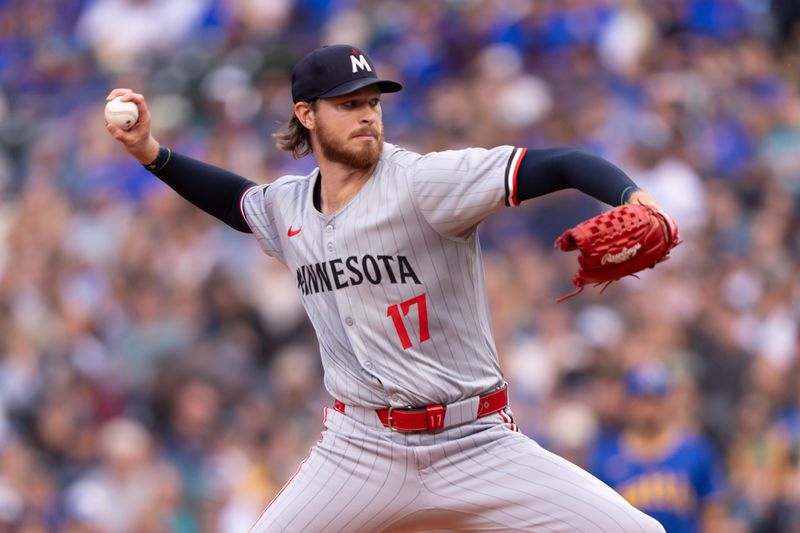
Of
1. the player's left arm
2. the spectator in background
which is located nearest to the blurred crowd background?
the spectator in background

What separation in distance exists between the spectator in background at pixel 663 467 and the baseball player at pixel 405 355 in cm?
→ 244

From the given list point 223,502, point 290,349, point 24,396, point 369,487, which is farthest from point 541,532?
point 24,396

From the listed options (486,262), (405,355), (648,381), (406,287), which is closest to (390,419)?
(405,355)

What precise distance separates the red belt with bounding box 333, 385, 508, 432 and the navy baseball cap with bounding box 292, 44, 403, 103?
977 millimetres

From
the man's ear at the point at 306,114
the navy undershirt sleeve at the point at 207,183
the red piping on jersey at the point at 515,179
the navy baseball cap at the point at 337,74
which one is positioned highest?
the navy baseball cap at the point at 337,74

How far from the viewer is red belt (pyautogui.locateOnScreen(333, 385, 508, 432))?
12.9 feet

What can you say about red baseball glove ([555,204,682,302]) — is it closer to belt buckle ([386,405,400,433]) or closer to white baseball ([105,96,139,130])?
belt buckle ([386,405,400,433])

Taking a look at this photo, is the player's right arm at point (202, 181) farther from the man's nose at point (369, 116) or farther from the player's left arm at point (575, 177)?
the player's left arm at point (575, 177)

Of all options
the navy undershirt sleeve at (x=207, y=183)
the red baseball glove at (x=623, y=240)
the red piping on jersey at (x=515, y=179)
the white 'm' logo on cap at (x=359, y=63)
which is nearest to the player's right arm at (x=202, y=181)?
the navy undershirt sleeve at (x=207, y=183)

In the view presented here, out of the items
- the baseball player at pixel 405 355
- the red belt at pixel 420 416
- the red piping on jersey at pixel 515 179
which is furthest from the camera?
the red belt at pixel 420 416

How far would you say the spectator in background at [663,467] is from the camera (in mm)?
6258

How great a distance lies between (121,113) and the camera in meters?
4.29

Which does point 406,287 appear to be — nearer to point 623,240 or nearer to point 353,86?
point 353,86

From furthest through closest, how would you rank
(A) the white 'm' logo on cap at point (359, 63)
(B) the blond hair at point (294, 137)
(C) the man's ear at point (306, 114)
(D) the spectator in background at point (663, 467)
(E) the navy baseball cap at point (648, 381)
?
(E) the navy baseball cap at point (648, 381) → (D) the spectator in background at point (663, 467) → (B) the blond hair at point (294, 137) → (C) the man's ear at point (306, 114) → (A) the white 'm' logo on cap at point (359, 63)
